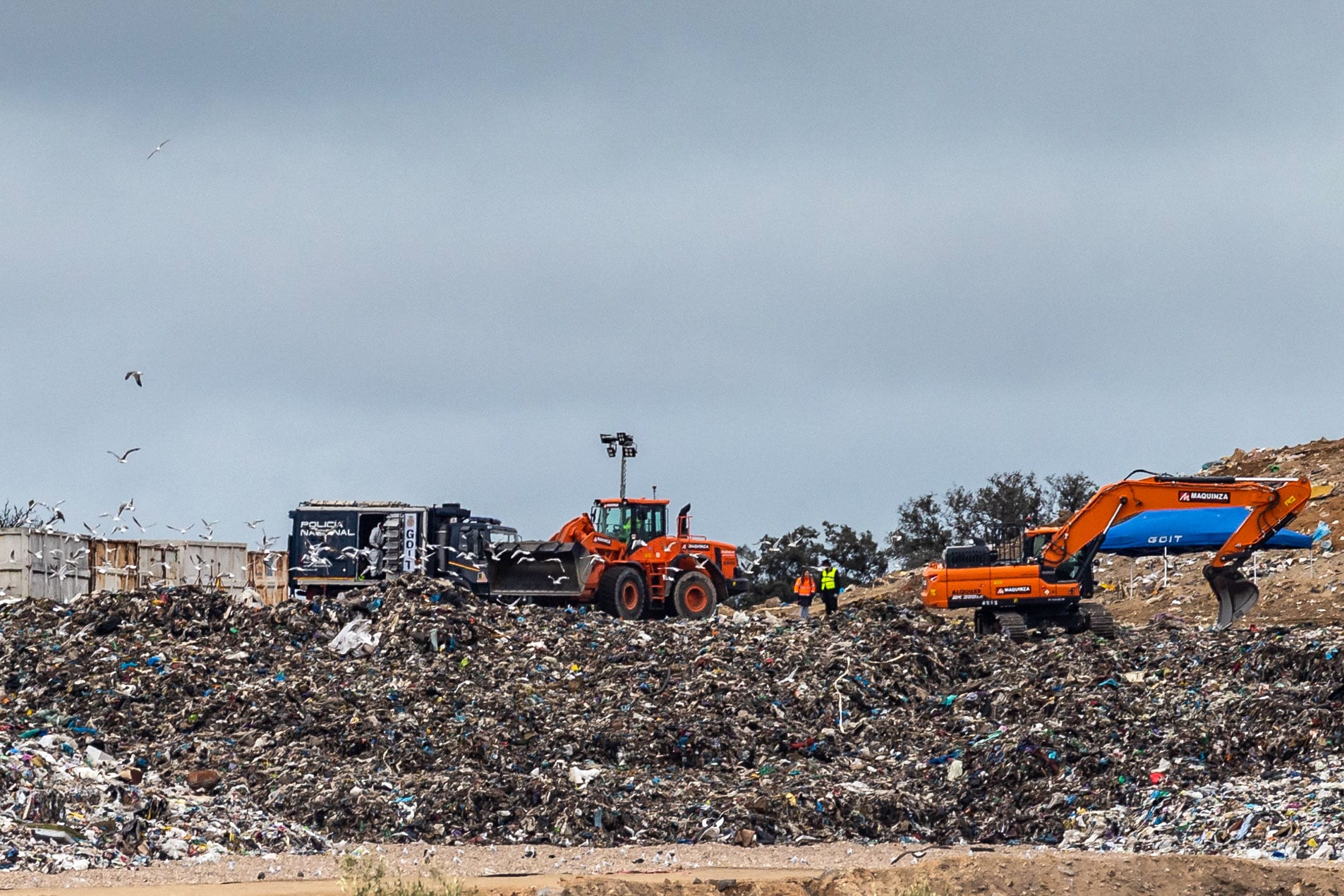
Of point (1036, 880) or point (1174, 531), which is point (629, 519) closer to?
point (1174, 531)

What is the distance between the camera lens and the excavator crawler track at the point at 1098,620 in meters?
23.2

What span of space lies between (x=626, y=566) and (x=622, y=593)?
0.47 metres

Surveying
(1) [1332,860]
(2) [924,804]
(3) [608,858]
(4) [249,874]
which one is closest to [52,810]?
(4) [249,874]

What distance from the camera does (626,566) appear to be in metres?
25.6

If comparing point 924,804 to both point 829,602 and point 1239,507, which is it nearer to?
point 1239,507

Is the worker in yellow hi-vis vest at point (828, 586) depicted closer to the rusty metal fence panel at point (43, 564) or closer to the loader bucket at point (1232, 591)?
the loader bucket at point (1232, 591)

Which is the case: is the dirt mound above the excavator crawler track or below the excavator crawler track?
below

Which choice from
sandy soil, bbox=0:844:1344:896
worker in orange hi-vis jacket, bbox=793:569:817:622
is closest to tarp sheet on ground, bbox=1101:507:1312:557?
worker in orange hi-vis jacket, bbox=793:569:817:622

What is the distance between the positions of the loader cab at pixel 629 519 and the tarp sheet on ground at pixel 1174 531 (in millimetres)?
7424

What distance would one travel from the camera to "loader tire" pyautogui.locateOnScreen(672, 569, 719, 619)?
26.2 metres

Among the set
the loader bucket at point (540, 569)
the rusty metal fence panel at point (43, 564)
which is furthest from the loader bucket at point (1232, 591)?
the rusty metal fence panel at point (43, 564)

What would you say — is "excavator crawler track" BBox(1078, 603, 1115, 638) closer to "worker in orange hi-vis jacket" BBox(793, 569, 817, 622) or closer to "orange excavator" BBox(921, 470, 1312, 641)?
"orange excavator" BBox(921, 470, 1312, 641)

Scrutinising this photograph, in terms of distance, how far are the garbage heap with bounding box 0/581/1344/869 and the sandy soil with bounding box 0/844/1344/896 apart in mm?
734

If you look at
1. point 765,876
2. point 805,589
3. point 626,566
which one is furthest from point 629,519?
point 765,876
